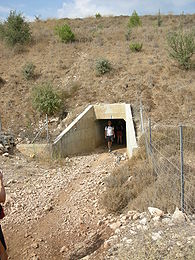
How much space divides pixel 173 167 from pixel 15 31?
18848 millimetres

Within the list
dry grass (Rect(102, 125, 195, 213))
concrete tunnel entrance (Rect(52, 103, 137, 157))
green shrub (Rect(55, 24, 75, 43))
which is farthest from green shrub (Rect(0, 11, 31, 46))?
dry grass (Rect(102, 125, 195, 213))

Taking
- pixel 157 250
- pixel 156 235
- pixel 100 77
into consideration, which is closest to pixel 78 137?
pixel 100 77

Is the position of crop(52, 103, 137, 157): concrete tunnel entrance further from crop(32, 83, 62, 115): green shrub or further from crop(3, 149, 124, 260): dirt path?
crop(3, 149, 124, 260): dirt path

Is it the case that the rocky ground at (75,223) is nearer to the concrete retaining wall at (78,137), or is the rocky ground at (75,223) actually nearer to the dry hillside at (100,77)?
the concrete retaining wall at (78,137)

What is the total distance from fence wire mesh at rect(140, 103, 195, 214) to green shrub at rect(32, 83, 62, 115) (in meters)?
5.18

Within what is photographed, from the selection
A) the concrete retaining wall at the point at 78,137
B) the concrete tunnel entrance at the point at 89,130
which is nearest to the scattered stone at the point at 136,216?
the concrete tunnel entrance at the point at 89,130

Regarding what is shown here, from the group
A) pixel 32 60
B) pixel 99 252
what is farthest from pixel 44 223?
pixel 32 60

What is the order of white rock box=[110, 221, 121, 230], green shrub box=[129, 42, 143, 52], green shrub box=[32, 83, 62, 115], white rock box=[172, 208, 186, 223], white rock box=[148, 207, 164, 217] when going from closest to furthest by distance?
white rock box=[172, 208, 186, 223], white rock box=[148, 207, 164, 217], white rock box=[110, 221, 121, 230], green shrub box=[32, 83, 62, 115], green shrub box=[129, 42, 143, 52]

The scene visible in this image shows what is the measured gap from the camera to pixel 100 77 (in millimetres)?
16219

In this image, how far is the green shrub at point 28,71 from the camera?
1705cm

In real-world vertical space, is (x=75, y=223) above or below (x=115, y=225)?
below

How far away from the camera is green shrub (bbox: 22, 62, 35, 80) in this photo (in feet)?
55.9

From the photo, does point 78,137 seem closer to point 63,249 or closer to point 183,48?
point 63,249

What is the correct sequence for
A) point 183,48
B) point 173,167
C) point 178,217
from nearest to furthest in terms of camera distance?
point 178,217
point 173,167
point 183,48
